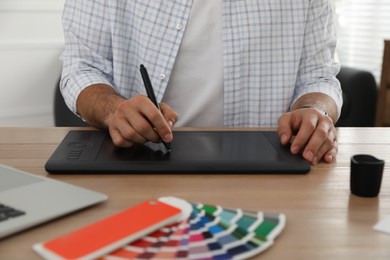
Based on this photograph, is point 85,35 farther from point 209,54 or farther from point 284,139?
point 284,139

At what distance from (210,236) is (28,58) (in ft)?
8.46

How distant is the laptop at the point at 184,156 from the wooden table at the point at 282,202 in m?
0.02

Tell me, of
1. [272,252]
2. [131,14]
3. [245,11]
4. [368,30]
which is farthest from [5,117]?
[272,252]

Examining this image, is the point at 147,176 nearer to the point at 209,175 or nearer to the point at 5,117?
the point at 209,175

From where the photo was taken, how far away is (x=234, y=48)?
56.3 inches

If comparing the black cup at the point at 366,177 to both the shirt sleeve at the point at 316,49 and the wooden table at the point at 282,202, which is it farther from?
the shirt sleeve at the point at 316,49

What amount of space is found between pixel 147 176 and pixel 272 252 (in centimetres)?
32

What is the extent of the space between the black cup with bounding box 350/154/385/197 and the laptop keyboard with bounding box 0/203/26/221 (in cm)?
47

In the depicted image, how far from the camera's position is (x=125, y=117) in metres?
0.97

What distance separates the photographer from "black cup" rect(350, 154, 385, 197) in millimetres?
784

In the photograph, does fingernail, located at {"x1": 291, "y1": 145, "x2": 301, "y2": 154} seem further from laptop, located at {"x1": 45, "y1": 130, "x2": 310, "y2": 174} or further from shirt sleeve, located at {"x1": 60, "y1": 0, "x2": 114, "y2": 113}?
shirt sleeve, located at {"x1": 60, "y1": 0, "x2": 114, "y2": 113}

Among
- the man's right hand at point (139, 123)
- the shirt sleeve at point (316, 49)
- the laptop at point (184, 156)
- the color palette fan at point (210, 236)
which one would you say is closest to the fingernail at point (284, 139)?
the laptop at point (184, 156)

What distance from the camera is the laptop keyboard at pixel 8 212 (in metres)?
0.66

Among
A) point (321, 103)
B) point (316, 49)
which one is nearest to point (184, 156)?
point (321, 103)
